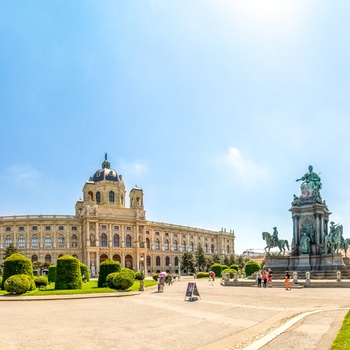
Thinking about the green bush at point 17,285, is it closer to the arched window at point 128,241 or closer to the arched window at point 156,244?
the arched window at point 128,241

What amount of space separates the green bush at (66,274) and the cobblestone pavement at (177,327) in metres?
12.0

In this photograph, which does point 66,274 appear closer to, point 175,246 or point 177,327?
point 177,327

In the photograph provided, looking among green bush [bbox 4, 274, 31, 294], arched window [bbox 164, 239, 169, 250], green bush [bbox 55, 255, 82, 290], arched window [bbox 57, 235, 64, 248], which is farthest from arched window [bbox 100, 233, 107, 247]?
green bush [bbox 4, 274, 31, 294]

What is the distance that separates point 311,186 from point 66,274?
25.5 metres

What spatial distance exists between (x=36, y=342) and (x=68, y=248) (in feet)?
267

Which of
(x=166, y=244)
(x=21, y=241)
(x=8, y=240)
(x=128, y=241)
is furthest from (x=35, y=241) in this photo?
(x=166, y=244)

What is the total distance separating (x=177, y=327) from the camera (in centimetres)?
1345

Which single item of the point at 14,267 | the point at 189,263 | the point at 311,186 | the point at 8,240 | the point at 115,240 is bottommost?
the point at 189,263

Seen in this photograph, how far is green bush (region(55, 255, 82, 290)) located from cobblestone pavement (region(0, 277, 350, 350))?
12.0 metres

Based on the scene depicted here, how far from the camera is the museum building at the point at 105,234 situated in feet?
290

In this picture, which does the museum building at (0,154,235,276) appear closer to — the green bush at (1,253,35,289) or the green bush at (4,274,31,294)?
the green bush at (1,253,35,289)

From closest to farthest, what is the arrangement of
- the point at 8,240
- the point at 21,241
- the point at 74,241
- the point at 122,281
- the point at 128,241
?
the point at 122,281
the point at 8,240
the point at 21,241
the point at 74,241
the point at 128,241

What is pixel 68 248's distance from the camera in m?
89.7

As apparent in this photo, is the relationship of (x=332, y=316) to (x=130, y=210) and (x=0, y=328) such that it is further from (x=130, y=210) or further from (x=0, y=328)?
(x=130, y=210)
